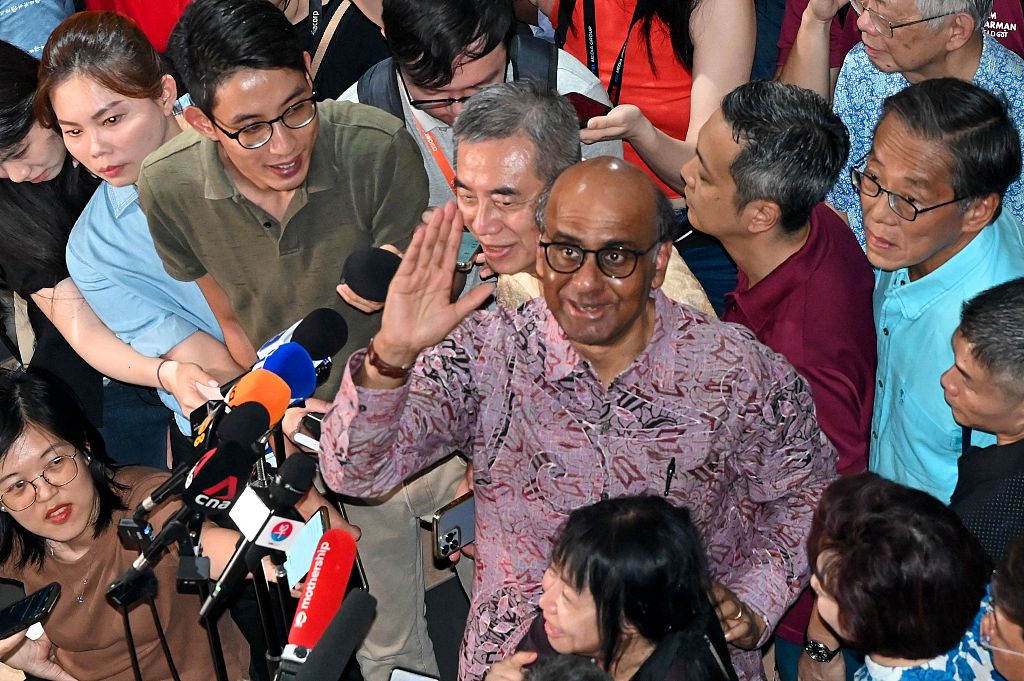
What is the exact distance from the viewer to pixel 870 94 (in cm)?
383

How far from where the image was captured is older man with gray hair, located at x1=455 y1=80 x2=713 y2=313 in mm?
3104

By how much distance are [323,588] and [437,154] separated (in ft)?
5.80

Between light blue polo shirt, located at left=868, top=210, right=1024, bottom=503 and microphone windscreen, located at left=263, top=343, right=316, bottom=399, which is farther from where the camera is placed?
light blue polo shirt, located at left=868, top=210, right=1024, bottom=503

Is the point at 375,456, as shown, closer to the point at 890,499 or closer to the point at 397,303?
the point at 397,303

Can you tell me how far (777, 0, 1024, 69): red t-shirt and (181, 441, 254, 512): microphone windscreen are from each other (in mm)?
2883

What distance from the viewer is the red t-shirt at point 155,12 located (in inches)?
183

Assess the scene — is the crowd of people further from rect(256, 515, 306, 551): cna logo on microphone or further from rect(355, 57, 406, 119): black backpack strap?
rect(256, 515, 306, 551): cna logo on microphone

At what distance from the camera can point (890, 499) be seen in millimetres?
2535

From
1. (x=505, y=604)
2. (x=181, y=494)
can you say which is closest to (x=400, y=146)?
(x=505, y=604)

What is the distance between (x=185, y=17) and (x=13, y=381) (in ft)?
4.04

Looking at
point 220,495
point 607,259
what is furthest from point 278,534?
point 607,259

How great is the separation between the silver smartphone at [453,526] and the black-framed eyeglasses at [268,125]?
1167mm

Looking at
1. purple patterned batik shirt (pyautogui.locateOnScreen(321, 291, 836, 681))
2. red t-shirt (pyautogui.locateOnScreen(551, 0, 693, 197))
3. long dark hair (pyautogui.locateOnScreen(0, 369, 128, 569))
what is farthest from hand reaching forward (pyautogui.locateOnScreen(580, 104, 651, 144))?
long dark hair (pyautogui.locateOnScreen(0, 369, 128, 569))

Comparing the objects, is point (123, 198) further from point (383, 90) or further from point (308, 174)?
point (383, 90)
